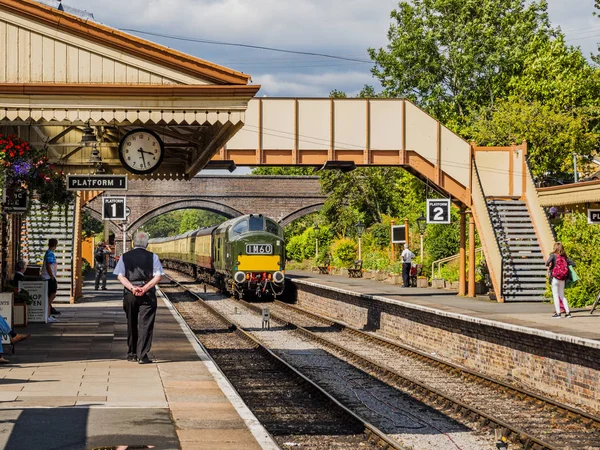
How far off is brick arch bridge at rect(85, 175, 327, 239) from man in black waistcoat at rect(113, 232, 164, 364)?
57.7m

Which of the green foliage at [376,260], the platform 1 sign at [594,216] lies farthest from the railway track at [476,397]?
the green foliage at [376,260]

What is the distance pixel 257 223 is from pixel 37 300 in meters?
15.8

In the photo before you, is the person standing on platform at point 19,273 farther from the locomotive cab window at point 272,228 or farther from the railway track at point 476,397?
the locomotive cab window at point 272,228

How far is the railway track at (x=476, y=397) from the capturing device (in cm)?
1070

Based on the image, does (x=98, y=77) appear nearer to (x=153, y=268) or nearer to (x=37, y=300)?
(x=153, y=268)

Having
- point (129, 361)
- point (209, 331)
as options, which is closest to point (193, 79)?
point (129, 361)

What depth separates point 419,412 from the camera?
12.2m

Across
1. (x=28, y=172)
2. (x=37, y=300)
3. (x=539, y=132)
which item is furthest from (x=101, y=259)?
(x=539, y=132)

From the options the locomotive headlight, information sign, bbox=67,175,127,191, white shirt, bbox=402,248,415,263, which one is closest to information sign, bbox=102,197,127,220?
the locomotive headlight

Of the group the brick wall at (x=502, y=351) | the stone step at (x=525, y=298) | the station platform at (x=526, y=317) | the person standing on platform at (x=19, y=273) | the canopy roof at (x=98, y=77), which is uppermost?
the canopy roof at (x=98, y=77)

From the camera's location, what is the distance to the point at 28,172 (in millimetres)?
14367

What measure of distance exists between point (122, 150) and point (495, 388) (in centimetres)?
669

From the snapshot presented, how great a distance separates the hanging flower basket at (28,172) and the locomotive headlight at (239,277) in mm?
15800

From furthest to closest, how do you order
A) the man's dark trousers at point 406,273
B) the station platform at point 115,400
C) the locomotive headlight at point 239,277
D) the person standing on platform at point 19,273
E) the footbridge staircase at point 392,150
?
the locomotive headlight at point 239,277, the man's dark trousers at point 406,273, the footbridge staircase at point 392,150, the person standing on platform at point 19,273, the station platform at point 115,400
